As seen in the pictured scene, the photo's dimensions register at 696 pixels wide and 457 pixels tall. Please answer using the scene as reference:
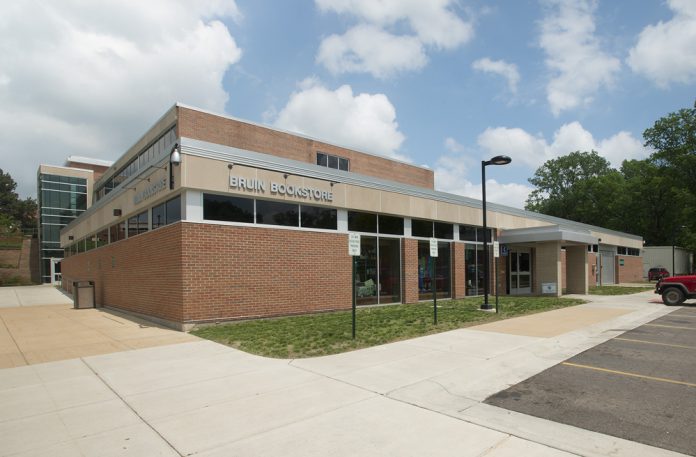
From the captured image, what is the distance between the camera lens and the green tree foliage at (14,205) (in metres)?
79.2

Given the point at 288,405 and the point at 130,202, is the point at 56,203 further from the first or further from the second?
the point at 288,405

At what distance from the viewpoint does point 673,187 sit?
5153 centimetres

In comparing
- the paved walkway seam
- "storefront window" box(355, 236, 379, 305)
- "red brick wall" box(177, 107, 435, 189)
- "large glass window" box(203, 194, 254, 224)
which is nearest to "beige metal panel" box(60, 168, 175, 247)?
"large glass window" box(203, 194, 254, 224)

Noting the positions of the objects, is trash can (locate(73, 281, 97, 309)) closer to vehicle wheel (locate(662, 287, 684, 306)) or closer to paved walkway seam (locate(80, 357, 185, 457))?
paved walkway seam (locate(80, 357, 185, 457))

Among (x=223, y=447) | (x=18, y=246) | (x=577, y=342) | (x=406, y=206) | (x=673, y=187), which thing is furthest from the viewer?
(x=18, y=246)

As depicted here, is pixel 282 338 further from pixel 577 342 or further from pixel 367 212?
pixel 367 212

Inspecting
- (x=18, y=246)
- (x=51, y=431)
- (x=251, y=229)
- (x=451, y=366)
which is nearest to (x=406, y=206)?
(x=251, y=229)

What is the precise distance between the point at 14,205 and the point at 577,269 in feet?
302

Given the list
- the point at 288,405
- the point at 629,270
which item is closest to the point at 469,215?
A: the point at 288,405

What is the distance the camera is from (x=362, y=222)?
54.3ft

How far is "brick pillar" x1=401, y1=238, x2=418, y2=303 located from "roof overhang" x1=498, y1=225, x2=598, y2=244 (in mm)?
7770

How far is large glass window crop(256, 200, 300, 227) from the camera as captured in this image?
528 inches

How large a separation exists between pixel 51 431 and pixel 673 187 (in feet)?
206

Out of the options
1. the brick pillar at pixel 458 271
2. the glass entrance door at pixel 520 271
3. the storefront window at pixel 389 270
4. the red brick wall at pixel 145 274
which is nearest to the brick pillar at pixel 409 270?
the storefront window at pixel 389 270
